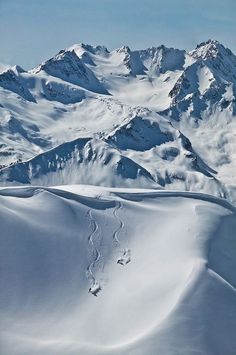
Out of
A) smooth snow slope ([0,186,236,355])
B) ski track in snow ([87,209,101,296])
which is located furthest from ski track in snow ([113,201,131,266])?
ski track in snow ([87,209,101,296])

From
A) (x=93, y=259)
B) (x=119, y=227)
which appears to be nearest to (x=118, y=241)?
(x=119, y=227)

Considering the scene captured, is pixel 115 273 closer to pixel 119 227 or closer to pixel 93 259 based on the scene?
pixel 93 259

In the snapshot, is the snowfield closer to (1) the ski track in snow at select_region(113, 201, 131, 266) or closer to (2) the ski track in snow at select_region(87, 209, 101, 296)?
(2) the ski track in snow at select_region(87, 209, 101, 296)

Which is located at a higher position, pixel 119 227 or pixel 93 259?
pixel 119 227

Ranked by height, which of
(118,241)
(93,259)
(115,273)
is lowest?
(115,273)

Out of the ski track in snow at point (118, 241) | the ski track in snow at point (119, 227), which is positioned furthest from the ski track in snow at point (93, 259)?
the ski track in snow at point (118, 241)

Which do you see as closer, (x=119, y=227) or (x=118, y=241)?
(x=118, y=241)

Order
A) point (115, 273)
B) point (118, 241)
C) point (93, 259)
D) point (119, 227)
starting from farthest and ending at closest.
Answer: point (119, 227) → point (118, 241) → point (93, 259) → point (115, 273)

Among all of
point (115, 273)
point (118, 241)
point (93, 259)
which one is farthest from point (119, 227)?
point (115, 273)

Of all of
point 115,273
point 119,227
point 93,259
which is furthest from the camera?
point 119,227
